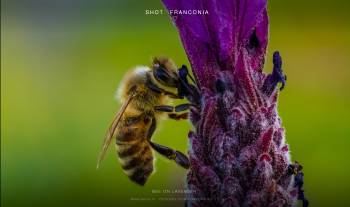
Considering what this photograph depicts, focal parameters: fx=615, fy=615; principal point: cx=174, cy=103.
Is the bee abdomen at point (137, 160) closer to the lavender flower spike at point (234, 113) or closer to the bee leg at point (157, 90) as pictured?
the bee leg at point (157, 90)

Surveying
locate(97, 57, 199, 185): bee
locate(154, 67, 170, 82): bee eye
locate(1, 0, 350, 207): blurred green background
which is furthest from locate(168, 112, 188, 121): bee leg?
locate(1, 0, 350, 207): blurred green background

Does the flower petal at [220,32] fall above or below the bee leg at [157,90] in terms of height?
above

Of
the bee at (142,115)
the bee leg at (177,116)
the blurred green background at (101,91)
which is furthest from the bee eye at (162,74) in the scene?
the blurred green background at (101,91)

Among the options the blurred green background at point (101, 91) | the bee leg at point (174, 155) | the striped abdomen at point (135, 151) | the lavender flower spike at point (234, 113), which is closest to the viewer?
the lavender flower spike at point (234, 113)

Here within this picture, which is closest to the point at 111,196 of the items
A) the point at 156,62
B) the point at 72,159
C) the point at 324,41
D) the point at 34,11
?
the point at 72,159

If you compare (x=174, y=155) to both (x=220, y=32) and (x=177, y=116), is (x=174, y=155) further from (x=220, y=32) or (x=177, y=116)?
(x=220, y=32)

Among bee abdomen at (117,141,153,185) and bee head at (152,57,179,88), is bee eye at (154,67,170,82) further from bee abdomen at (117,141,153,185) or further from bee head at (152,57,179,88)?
bee abdomen at (117,141,153,185)

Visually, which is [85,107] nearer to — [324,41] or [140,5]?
[140,5]
